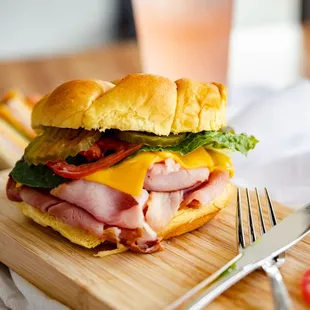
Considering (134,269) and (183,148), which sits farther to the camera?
(183,148)

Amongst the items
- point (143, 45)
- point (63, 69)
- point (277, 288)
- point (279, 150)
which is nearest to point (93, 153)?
point (277, 288)

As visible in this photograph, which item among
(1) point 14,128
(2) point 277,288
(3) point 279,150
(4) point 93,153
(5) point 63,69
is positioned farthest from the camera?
(5) point 63,69

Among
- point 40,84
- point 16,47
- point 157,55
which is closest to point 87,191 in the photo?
point 157,55

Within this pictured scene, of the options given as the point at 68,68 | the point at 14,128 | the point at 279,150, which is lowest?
the point at 68,68

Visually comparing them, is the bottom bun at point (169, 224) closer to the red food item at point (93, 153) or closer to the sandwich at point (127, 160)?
the sandwich at point (127, 160)

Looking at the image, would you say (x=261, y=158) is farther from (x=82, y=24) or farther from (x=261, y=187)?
(x=82, y=24)

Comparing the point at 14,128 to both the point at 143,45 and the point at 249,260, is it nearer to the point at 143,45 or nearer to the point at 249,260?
the point at 143,45

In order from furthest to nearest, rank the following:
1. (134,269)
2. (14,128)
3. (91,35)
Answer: (91,35)
(14,128)
(134,269)
